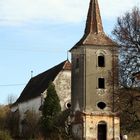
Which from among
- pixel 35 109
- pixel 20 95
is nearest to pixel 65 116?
pixel 35 109

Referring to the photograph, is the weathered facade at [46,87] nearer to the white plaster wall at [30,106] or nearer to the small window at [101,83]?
the white plaster wall at [30,106]

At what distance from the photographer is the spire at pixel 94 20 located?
63062mm

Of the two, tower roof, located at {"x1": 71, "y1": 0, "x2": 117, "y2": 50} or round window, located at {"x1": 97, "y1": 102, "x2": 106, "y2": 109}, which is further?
tower roof, located at {"x1": 71, "y1": 0, "x2": 117, "y2": 50}

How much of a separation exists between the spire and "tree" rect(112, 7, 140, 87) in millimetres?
16283

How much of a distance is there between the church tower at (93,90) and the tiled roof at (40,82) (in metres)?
9.18

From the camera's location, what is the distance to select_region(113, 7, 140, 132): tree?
147 feet

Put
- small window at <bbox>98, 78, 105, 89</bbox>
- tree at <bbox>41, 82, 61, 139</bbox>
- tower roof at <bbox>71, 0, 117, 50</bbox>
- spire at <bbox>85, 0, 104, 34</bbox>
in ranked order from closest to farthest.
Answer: small window at <bbox>98, 78, 105, 89</bbox>, tower roof at <bbox>71, 0, 117, 50</bbox>, tree at <bbox>41, 82, 61, 139</bbox>, spire at <bbox>85, 0, 104, 34</bbox>

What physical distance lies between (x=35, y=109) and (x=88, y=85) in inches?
606

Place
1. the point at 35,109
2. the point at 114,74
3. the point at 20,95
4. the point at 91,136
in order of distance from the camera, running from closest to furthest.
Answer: the point at 114,74 → the point at 91,136 → the point at 35,109 → the point at 20,95

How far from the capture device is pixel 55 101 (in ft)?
212

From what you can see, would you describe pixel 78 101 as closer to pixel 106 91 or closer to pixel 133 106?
pixel 106 91

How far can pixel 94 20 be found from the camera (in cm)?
6350

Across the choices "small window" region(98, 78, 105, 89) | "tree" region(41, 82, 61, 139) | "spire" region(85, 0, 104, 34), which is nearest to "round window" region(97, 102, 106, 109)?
"small window" region(98, 78, 105, 89)

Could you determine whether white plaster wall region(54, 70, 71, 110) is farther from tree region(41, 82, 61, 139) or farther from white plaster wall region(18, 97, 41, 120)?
tree region(41, 82, 61, 139)
